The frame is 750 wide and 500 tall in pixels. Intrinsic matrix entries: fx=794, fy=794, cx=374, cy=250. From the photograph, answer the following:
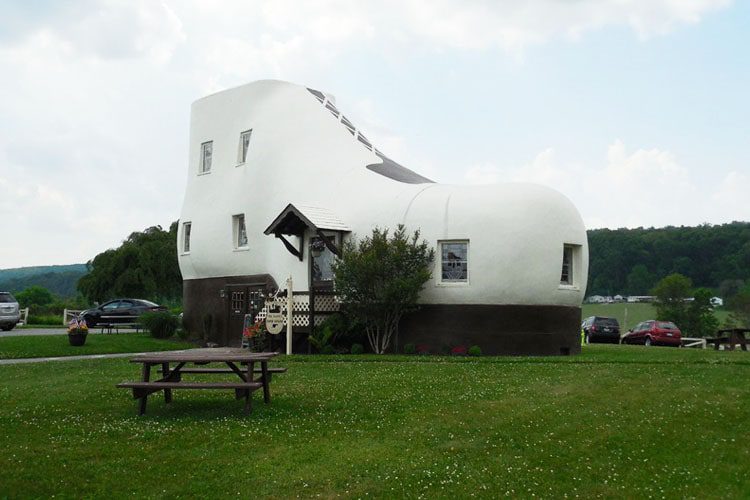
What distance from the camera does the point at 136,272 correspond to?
61.0 metres

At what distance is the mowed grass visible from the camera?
74.8m

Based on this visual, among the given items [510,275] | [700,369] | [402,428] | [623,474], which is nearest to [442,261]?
[510,275]

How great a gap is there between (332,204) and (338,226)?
140 centimetres

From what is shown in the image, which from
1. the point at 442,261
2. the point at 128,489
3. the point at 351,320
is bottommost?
the point at 128,489

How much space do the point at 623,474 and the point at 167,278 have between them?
56543 millimetres

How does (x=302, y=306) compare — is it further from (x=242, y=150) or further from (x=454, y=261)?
(x=242, y=150)

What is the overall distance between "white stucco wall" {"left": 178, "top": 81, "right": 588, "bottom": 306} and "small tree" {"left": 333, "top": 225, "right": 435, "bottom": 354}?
70 centimetres

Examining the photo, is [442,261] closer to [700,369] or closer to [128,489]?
[700,369]

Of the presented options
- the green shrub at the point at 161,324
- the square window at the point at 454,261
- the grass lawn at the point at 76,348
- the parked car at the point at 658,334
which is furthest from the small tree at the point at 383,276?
the parked car at the point at 658,334

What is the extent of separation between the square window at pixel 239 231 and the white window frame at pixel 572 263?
11.3 meters

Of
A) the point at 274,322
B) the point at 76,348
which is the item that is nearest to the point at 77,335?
the point at 76,348

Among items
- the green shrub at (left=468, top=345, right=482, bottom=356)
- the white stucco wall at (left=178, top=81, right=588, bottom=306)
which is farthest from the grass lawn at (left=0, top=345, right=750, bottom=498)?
the white stucco wall at (left=178, top=81, right=588, bottom=306)

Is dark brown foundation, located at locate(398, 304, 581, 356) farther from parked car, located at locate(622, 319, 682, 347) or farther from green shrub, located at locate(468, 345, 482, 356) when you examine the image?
parked car, located at locate(622, 319, 682, 347)

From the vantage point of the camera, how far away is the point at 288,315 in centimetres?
2288
